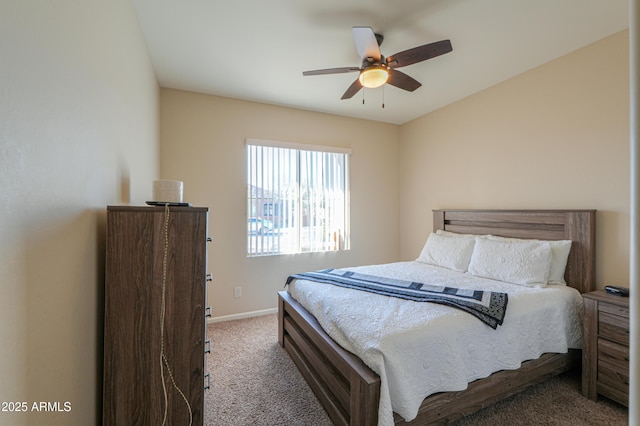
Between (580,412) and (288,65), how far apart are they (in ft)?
11.2

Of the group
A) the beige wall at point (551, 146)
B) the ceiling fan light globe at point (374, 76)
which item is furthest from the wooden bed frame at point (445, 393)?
the ceiling fan light globe at point (374, 76)

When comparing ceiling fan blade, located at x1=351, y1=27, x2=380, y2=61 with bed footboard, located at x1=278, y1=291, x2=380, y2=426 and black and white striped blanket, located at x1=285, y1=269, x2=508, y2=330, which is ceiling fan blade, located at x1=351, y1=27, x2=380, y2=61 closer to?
black and white striped blanket, located at x1=285, y1=269, x2=508, y2=330

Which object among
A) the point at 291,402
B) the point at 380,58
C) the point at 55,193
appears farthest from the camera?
the point at 380,58

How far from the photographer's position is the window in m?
3.45

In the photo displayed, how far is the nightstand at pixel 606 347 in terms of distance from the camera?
70.6 inches

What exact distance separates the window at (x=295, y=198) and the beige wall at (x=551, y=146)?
1.27 meters

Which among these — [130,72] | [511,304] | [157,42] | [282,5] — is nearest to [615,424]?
[511,304]

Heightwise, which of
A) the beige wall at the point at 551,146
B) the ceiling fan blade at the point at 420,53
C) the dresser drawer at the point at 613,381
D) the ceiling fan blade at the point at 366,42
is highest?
the ceiling fan blade at the point at 366,42

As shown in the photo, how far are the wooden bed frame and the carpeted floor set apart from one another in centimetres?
10

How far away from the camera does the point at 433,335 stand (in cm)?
154

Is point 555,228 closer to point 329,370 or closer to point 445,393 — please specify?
point 445,393

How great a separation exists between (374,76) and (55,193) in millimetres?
1996

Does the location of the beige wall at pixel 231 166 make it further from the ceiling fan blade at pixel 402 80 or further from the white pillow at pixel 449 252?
the ceiling fan blade at pixel 402 80

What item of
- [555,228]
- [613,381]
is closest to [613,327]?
[613,381]
